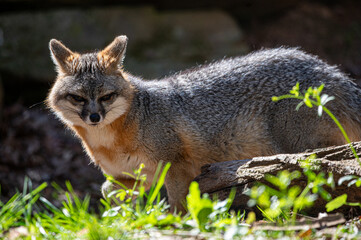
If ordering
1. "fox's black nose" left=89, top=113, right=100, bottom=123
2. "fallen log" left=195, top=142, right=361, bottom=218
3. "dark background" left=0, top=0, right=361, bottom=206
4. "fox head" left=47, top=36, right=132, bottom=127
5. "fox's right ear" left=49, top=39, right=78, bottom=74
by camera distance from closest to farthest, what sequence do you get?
"fallen log" left=195, top=142, right=361, bottom=218 → "fox's black nose" left=89, top=113, right=100, bottom=123 → "fox head" left=47, top=36, right=132, bottom=127 → "fox's right ear" left=49, top=39, right=78, bottom=74 → "dark background" left=0, top=0, right=361, bottom=206

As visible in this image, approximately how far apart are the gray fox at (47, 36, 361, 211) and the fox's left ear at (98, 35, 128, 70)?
0.04 ft

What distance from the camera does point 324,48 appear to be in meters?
12.6

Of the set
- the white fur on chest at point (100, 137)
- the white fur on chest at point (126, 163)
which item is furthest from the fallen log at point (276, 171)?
the white fur on chest at point (100, 137)

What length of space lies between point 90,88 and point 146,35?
300 inches

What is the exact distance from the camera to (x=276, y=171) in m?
4.46

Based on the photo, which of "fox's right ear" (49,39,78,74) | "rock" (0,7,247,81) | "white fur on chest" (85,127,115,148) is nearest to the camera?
"white fur on chest" (85,127,115,148)

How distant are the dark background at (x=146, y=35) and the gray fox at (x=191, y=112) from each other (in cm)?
473

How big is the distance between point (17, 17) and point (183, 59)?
4472mm

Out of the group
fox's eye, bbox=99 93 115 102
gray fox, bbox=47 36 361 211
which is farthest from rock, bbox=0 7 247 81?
fox's eye, bbox=99 93 115 102

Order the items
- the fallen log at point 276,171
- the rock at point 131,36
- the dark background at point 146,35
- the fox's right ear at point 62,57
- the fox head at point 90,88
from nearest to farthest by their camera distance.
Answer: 1. the fallen log at point 276,171
2. the fox head at point 90,88
3. the fox's right ear at point 62,57
4. the dark background at point 146,35
5. the rock at point 131,36

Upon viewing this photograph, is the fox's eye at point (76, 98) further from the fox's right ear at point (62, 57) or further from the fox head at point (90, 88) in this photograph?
the fox's right ear at point (62, 57)

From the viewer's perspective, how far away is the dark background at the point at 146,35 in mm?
11500

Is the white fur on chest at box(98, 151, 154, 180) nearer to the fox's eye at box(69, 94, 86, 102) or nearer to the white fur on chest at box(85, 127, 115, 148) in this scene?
the white fur on chest at box(85, 127, 115, 148)

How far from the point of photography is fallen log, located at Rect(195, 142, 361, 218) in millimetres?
4168
